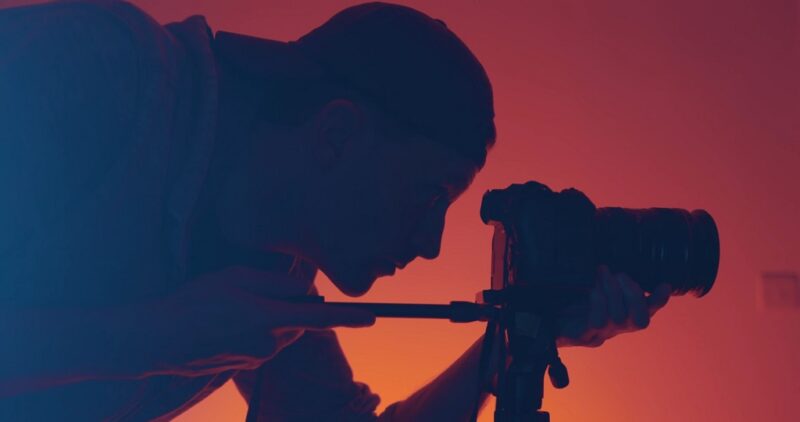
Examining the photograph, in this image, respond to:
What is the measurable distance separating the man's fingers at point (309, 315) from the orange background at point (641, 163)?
764 mm

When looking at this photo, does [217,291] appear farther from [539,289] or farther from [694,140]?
[694,140]

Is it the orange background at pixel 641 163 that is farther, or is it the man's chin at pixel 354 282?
the orange background at pixel 641 163

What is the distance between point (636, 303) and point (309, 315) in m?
0.31

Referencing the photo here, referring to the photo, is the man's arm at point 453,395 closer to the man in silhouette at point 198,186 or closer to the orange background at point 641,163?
the man in silhouette at point 198,186

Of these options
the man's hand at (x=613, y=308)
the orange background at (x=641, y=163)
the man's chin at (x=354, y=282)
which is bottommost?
the man's hand at (x=613, y=308)

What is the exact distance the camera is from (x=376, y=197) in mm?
730

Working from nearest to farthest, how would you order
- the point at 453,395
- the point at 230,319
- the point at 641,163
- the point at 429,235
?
the point at 230,319 → the point at 429,235 → the point at 453,395 → the point at 641,163

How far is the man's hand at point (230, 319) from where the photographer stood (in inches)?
24.7

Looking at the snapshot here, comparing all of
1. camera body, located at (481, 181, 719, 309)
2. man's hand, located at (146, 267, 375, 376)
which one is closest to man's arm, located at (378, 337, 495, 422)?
camera body, located at (481, 181, 719, 309)

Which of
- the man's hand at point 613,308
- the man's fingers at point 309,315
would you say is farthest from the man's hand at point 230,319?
the man's hand at point 613,308

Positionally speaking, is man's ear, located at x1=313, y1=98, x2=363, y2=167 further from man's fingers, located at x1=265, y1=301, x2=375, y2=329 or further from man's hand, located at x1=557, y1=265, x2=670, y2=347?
man's hand, located at x1=557, y1=265, x2=670, y2=347

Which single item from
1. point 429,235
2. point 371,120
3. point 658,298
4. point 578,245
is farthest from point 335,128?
point 658,298

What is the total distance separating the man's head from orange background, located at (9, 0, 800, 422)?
718 mm

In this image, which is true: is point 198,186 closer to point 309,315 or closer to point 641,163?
point 309,315
